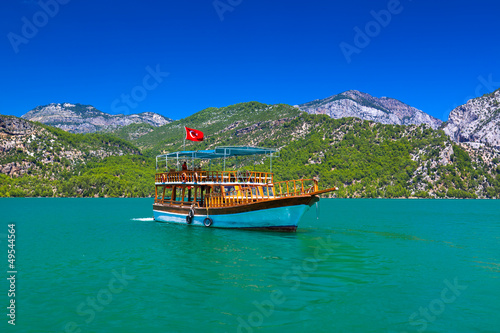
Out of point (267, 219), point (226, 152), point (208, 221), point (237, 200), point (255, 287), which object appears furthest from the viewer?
point (226, 152)

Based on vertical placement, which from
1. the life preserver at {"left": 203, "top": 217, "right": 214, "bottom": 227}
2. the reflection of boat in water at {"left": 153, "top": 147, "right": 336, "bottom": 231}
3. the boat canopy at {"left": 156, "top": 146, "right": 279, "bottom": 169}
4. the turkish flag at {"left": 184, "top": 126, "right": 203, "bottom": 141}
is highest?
the turkish flag at {"left": 184, "top": 126, "right": 203, "bottom": 141}

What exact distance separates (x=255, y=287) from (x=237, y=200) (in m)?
20.8

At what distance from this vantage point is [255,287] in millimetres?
18266

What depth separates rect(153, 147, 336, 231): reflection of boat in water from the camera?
35094 millimetres

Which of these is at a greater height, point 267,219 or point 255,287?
point 267,219

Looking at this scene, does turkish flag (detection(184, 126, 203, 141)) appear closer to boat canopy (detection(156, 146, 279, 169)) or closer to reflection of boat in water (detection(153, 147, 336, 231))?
boat canopy (detection(156, 146, 279, 169))

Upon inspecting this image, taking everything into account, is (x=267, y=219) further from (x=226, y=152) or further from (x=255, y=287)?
(x=255, y=287)

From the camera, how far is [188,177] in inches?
1703

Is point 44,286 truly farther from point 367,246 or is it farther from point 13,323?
point 367,246

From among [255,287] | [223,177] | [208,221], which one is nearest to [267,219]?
[223,177]

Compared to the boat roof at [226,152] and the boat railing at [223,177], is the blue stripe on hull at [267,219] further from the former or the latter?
the boat roof at [226,152]

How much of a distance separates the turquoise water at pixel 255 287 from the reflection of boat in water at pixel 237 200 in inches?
150

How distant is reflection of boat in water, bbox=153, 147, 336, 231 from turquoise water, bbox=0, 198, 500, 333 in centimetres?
380

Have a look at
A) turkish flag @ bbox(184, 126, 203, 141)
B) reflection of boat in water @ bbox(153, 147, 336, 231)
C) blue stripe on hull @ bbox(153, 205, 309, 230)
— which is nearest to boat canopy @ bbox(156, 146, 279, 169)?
reflection of boat in water @ bbox(153, 147, 336, 231)
